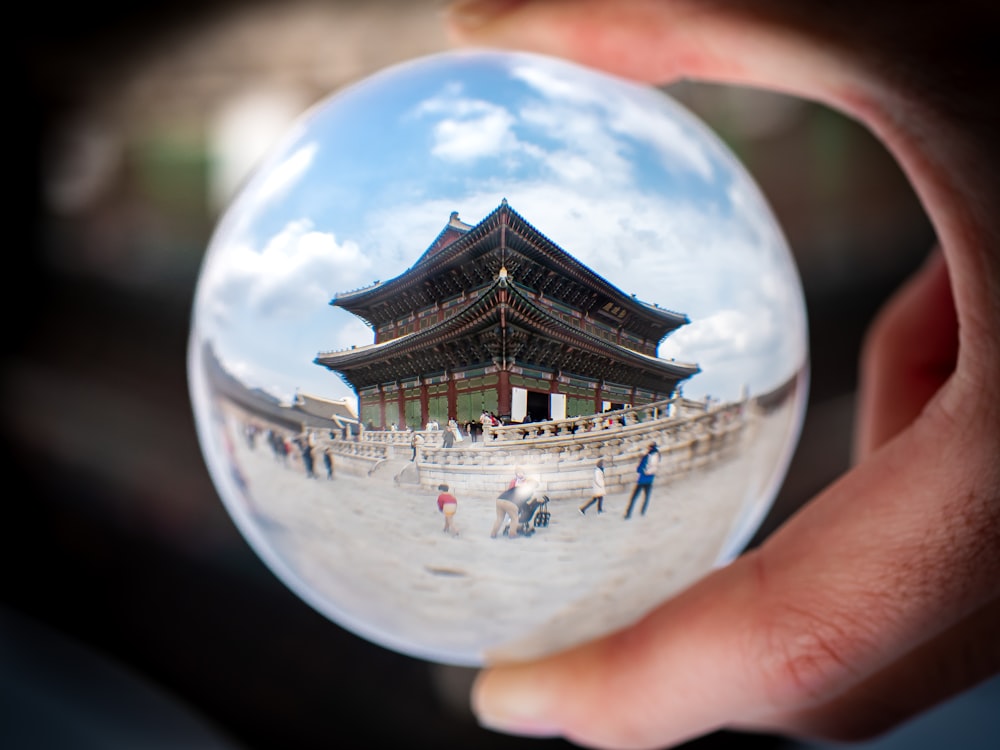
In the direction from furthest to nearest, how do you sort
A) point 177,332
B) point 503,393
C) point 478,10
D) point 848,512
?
point 177,332 → point 478,10 → point 848,512 → point 503,393

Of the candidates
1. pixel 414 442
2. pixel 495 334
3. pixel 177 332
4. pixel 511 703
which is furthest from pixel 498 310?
pixel 177 332

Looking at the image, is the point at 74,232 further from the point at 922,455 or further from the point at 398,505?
the point at 922,455

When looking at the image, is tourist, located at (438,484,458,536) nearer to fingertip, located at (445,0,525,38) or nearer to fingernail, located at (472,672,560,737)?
fingernail, located at (472,672,560,737)

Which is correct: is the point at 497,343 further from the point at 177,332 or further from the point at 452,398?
the point at 177,332

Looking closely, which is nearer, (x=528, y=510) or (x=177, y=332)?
(x=528, y=510)

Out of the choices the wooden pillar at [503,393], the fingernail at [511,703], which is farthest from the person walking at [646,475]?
the fingernail at [511,703]

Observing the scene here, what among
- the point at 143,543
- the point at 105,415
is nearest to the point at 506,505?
the point at 143,543

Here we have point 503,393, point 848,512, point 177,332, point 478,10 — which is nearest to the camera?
point 503,393
